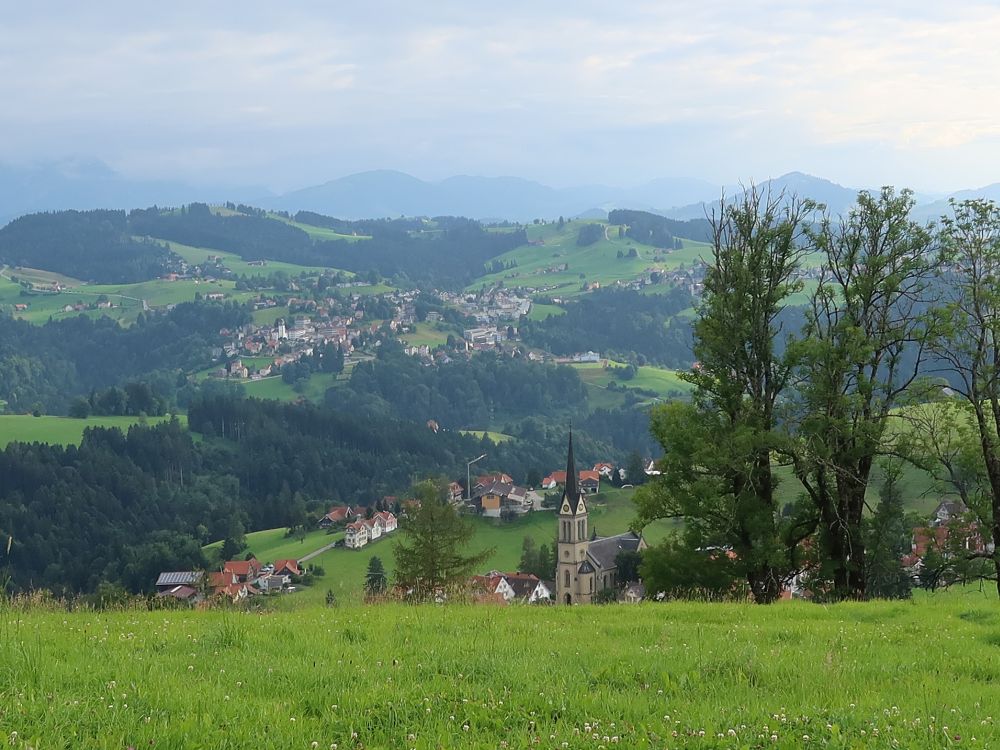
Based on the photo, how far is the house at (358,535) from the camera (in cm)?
8881

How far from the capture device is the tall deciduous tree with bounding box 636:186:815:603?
749 inches

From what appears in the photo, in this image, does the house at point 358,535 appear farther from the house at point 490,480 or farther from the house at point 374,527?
the house at point 490,480

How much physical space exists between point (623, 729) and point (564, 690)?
35.0 inches

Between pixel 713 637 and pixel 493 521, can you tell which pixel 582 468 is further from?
pixel 713 637

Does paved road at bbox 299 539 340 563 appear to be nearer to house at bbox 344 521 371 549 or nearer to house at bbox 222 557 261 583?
house at bbox 344 521 371 549

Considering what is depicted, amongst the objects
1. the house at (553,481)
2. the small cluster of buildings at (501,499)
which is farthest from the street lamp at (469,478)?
the house at (553,481)

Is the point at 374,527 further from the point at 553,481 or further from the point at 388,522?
the point at 553,481

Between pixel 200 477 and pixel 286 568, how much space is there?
6008 cm

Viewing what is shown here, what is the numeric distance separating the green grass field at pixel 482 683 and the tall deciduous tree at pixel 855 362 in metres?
8.28

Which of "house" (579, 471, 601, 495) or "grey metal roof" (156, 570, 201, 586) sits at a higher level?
"house" (579, 471, 601, 495)

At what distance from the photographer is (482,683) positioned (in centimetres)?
666

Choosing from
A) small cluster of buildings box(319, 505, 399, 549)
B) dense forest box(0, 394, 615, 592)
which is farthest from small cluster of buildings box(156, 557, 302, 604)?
small cluster of buildings box(319, 505, 399, 549)

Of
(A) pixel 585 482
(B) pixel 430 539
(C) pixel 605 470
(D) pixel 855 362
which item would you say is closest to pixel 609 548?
(A) pixel 585 482

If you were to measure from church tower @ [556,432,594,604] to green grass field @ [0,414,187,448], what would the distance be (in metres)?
91.6
